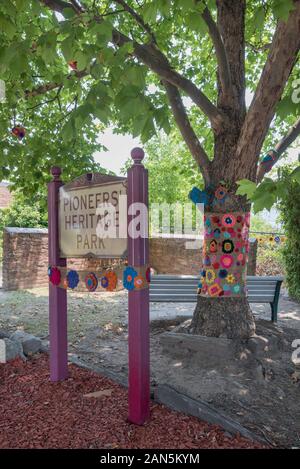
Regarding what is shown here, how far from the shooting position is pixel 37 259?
10.3 m

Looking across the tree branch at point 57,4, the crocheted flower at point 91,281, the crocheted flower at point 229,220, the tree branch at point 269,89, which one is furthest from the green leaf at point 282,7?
the crocheted flower at point 91,281

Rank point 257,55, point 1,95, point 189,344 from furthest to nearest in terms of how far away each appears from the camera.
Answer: point 257,55 < point 1,95 < point 189,344

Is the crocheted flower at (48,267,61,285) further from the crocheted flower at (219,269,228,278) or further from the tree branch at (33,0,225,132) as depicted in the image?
the tree branch at (33,0,225,132)

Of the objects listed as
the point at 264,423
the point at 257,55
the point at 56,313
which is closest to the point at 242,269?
the point at 264,423

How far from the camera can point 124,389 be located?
3.33 m

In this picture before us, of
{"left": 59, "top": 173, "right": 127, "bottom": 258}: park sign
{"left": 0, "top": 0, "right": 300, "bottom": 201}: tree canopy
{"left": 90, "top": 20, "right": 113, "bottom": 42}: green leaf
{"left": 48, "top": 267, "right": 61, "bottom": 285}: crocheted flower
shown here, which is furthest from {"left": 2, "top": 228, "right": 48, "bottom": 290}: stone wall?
{"left": 90, "top": 20, "right": 113, "bottom": 42}: green leaf

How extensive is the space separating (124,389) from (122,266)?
116cm

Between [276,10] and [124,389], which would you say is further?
[124,389]

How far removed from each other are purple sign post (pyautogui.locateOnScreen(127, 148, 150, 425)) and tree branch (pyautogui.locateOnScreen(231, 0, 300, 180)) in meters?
1.55

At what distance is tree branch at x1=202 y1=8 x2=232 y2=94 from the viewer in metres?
Result: 3.76
